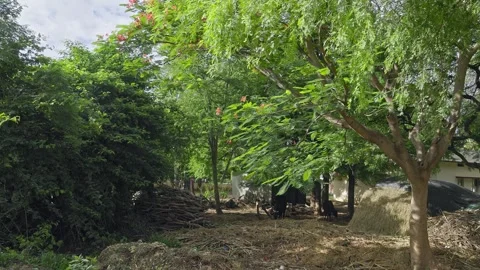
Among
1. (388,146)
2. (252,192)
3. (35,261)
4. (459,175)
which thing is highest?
(459,175)

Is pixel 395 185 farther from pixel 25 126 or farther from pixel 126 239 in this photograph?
pixel 25 126

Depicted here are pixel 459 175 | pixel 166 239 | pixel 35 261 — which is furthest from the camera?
pixel 459 175

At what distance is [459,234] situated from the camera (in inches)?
344

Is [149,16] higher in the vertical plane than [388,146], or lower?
higher

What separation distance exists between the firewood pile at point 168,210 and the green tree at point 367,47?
6507 millimetres

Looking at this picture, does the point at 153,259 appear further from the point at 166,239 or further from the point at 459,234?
the point at 459,234

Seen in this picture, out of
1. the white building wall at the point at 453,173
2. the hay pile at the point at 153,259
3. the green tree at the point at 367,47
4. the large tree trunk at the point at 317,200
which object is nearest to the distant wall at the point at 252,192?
the large tree trunk at the point at 317,200

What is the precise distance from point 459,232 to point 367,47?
585cm

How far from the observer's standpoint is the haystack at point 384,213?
35.0 feet

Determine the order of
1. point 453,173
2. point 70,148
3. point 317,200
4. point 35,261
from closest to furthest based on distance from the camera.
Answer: point 35,261 < point 70,148 < point 317,200 < point 453,173

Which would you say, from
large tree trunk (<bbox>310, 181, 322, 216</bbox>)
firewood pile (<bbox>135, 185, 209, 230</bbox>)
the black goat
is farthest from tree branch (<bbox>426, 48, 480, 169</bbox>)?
large tree trunk (<bbox>310, 181, 322, 216</bbox>)

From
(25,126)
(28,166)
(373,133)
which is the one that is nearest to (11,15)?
(25,126)

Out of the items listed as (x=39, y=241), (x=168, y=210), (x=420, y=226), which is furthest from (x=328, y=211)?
(x=39, y=241)

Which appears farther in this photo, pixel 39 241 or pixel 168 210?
pixel 168 210
